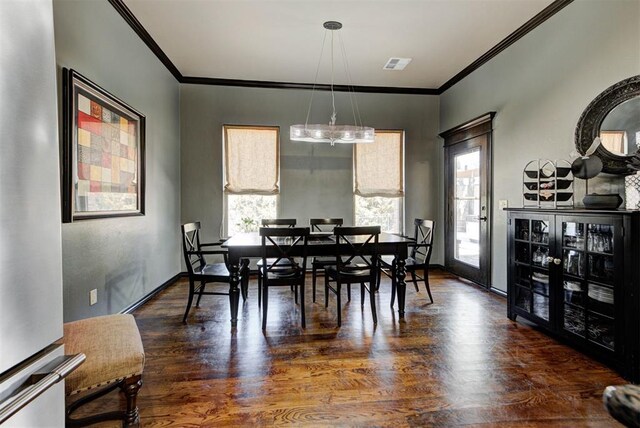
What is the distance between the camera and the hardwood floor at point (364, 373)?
1.84 meters

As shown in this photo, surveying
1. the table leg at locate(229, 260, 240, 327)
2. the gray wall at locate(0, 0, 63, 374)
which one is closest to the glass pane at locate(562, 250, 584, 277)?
the table leg at locate(229, 260, 240, 327)

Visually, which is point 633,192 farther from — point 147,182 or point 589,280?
point 147,182

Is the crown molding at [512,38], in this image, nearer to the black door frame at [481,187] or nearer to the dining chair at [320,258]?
the black door frame at [481,187]

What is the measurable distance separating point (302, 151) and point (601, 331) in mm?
4173

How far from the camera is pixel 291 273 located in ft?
10.5

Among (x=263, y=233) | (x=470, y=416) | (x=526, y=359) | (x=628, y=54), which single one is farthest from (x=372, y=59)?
(x=470, y=416)

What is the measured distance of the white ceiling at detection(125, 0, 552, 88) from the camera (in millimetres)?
3236

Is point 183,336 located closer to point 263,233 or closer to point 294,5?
point 263,233

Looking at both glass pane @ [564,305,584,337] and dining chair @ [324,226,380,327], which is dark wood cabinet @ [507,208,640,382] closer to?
glass pane @ [564,305,584,337]

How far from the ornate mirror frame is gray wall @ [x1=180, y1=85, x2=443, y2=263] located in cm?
273

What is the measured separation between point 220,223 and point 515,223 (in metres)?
3.95

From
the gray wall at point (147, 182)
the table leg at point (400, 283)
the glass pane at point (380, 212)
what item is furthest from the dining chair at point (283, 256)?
the glass pane at point (380, 212)

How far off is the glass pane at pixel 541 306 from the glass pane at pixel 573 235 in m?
0.53

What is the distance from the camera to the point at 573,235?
256 centimetres
